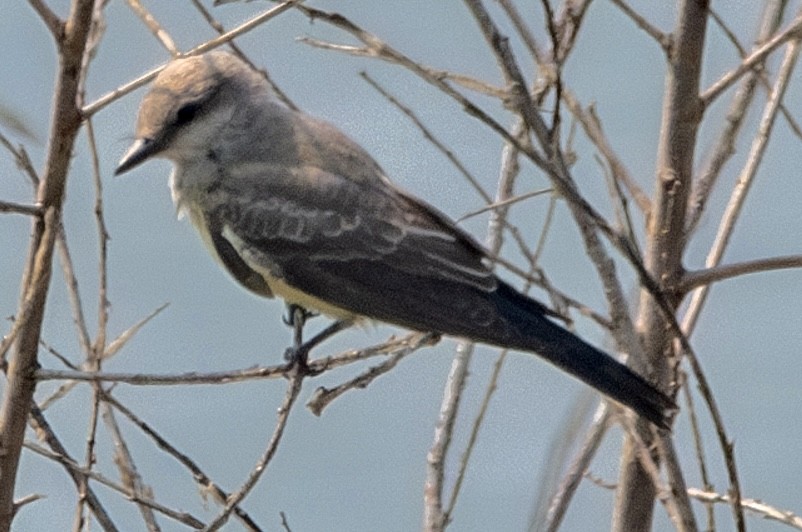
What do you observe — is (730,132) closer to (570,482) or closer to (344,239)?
(570,482)

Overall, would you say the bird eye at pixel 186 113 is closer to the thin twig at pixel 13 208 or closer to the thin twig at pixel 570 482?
the thin twig at pixel 13 208

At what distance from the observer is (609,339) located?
6.18 ft

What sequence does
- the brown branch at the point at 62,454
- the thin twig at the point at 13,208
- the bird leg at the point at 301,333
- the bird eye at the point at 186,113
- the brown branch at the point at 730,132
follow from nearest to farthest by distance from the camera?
the thin twig at the point at 13,208 → the brown branch at the point at 62,454 → the brown branch at the point at 730,132 → the bird leg at the point at 301,333 → the bird eye at the point at 186,113

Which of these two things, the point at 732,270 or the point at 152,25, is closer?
the point at 732,270

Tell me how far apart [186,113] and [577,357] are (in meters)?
1.00

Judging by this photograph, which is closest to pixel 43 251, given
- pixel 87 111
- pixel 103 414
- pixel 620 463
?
pixel 87 111

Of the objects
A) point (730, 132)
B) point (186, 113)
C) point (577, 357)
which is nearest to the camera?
point (730, 132)

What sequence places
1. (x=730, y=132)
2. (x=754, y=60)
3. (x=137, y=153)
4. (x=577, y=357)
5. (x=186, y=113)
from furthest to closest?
(x=186, y=113), (x=137, y=153), (x=577, y=357), (x=730, y=132), (x=754, y=60)

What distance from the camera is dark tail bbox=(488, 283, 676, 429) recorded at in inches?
65.1

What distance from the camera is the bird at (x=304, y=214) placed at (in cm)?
225

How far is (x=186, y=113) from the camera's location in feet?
7.97

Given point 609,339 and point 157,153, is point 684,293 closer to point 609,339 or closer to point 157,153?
point 609,339

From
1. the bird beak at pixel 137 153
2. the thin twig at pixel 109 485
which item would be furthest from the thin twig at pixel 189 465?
the bird beak at pixel 137 153

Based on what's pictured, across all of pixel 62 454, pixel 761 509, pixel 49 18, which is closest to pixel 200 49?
pixel 49 18
